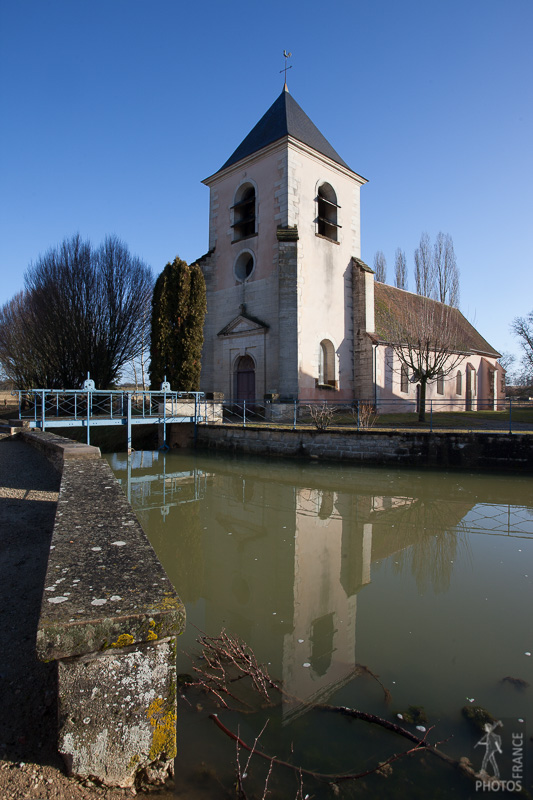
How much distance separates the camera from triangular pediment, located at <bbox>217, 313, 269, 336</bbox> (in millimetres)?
19875

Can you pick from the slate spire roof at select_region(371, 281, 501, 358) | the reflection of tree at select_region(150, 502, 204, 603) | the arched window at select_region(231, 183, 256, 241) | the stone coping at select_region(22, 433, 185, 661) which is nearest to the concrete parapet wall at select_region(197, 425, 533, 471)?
the reflection of tree at select_region(150, 502, 204, 603)

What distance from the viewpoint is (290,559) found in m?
5.40

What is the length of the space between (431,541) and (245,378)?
611 inches

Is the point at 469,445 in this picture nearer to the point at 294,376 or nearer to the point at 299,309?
the point at 294,376

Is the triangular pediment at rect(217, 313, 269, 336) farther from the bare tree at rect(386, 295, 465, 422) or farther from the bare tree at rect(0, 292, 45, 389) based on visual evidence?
the bare tree at rect(0, 292, 45, 389)

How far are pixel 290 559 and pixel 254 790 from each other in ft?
10.9

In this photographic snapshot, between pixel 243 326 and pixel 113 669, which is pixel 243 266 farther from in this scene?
pixel 113 669

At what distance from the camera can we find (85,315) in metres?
24.4

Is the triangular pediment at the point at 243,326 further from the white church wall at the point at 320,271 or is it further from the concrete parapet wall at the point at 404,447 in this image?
the concrete parapet wall at the point at 404,447

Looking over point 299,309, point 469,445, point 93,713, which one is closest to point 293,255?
point 299,309

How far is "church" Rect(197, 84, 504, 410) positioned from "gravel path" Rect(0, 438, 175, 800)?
13.7 meters

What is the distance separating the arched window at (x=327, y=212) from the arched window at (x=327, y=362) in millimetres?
4974

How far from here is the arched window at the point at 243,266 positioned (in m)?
21.4

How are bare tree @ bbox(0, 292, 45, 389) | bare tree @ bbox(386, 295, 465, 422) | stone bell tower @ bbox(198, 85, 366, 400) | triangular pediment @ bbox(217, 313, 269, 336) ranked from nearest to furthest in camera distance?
bare tree @ bbox(386, 295, 465, 422) < stone bell tower @ bbox(198, 85, 366, 400) < triangular pediment @ bbox(217, 313, 269, 336) < bare tree @ bbox(0, 292, 45, 389)
